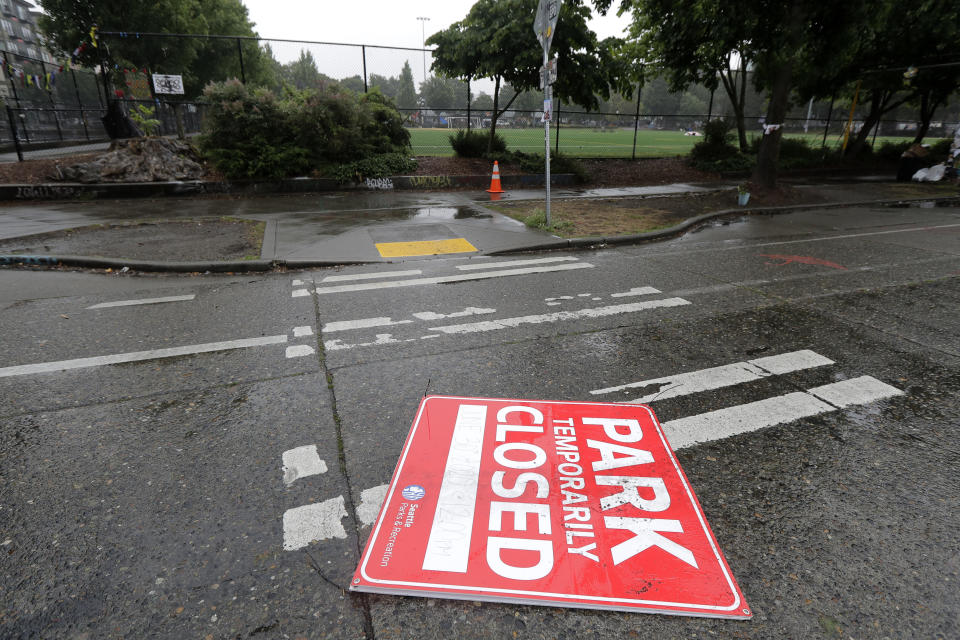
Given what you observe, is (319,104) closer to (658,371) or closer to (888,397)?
(658,371)

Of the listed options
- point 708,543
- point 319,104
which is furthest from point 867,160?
point 708,543

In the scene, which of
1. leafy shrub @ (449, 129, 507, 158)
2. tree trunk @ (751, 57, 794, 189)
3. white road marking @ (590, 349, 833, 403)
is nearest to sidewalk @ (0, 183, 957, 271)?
tree trunk @ (751, 57, 794, 189)

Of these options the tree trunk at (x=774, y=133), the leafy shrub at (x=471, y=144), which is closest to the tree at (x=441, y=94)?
the leafy shrub at (x=471, y=144)

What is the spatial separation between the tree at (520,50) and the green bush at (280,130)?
3.20m

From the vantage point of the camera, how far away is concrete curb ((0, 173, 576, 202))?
11.4 metres

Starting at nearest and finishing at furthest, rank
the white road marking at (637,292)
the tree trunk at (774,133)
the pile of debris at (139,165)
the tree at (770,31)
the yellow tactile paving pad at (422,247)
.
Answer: the white road marking at (637,292), the yellow tactile paving pad at (422,247), the tree at (770,31), the pile of debris at (139,165), the tree trunk at (774,133)

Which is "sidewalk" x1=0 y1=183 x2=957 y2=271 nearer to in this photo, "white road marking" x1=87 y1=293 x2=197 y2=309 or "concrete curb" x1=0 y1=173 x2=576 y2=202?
"concrete curb" x1=0 y1=173 x2=576 y2=202

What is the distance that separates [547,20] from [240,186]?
877 centimetres

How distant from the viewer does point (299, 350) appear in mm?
4250

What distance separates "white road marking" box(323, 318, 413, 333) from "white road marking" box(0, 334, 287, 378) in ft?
1.40

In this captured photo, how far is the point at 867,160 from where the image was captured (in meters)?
21.3

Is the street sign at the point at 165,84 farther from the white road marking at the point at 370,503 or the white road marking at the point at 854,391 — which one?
the white road marking at the point at 854,391

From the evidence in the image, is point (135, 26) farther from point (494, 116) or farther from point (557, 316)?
point (557, 316)

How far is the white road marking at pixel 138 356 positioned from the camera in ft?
12.8
